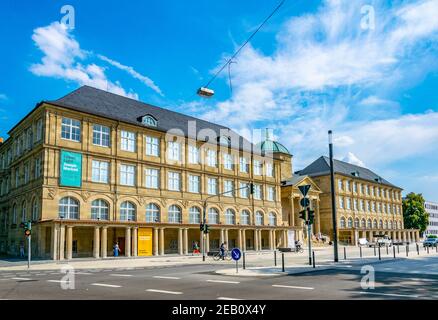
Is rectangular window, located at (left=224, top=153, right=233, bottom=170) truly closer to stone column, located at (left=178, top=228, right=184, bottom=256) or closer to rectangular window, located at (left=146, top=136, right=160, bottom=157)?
rectangular window, located at (left=146, top=136, right=160, bottom=157)

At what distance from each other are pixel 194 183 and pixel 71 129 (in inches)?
639

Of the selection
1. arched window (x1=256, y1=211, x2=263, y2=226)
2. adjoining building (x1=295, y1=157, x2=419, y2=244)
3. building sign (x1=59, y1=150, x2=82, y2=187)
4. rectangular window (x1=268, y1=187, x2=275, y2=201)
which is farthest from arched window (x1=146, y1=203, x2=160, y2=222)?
adjoining building (x1=295, y1=157, x2=419, y2=244)

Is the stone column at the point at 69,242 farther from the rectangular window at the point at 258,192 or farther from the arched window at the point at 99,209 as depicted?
the rectangular window at the point at 258,192

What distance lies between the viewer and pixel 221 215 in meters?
53.3

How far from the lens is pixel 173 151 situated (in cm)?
4959

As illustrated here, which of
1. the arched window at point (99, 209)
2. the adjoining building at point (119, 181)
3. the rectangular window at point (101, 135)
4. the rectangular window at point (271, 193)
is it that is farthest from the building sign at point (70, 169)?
the rectangular window at point (271, 193)

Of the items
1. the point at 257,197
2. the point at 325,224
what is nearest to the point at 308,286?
the point at 257,197

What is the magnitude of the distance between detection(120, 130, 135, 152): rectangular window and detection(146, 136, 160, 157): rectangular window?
75.2 inches

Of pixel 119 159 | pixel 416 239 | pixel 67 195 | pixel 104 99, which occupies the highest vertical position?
pixel 104 99

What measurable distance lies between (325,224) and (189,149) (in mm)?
40225

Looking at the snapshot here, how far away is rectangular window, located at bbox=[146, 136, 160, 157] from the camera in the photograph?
47250mm

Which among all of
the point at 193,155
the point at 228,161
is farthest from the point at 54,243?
the point at 228,161
